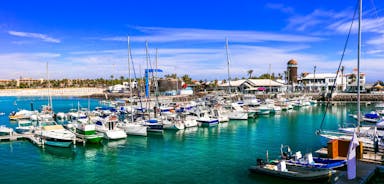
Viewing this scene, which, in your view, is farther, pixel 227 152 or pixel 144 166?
pixel 227 152

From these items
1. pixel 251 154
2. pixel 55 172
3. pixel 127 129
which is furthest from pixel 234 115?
pixel 55 172

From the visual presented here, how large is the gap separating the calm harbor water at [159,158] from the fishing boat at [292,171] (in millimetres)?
523

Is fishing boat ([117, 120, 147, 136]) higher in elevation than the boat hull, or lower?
higher

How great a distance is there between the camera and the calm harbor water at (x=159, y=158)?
24.6 metres

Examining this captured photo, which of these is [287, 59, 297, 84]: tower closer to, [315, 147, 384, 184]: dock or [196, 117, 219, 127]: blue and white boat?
[196, 117, 219, 127]: blue and white boat

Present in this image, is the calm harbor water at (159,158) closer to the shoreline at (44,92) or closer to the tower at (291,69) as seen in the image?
the tower at (291,69)

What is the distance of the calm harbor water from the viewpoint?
80.6 feet

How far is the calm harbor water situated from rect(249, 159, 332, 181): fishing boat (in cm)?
52

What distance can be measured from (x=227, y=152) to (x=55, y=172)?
664 inches

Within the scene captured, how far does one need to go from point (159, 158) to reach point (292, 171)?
13.5m

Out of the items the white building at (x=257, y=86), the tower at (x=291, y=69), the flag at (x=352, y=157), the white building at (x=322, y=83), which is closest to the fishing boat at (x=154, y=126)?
the flag at (x=352, y=157)

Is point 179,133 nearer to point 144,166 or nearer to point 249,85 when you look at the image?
point 144,166

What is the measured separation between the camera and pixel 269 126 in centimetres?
5062

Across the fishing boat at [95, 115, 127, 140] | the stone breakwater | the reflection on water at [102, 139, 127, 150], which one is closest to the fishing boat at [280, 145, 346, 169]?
the reflection on water at [102, 139, 127, 150]
